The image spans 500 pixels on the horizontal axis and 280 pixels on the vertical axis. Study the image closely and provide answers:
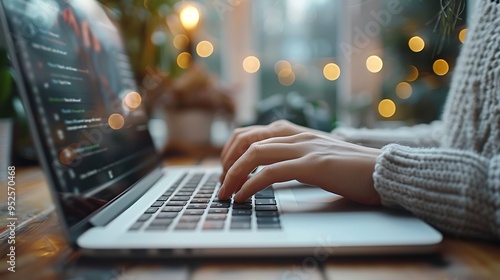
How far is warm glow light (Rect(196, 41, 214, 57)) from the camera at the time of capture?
162cm

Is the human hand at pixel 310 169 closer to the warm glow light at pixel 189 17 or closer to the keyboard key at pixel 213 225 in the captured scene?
the keyboard key at pixel 213 225

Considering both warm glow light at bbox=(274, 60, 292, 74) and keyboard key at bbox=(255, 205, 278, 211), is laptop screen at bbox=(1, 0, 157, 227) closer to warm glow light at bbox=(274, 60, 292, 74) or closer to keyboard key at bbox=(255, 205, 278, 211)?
keyboard key at bbox=(255, 205, 278, 211)

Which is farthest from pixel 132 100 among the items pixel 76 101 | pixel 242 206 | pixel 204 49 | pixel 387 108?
pixel 387 108

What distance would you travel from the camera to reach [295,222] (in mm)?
380

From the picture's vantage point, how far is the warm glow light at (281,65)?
186 cm

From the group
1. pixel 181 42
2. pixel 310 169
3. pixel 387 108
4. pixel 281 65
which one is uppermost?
pixel 181 42

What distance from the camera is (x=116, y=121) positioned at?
59 centimetres

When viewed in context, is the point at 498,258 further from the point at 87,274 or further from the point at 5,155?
the point at 5,155

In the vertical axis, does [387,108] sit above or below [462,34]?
below

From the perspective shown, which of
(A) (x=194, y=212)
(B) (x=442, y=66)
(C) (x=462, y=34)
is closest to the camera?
(A) (x=194, y=212)

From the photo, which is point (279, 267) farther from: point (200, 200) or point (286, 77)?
point (286, 77)

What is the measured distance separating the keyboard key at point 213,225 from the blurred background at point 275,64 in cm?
36

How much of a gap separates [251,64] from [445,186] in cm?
159

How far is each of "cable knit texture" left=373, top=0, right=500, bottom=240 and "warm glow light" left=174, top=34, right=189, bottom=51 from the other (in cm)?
106
